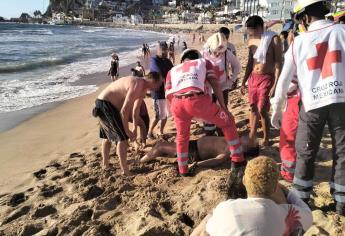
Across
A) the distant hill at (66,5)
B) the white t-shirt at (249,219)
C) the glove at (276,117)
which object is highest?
the distant hill at (66,5)

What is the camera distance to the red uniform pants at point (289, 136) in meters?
3.89

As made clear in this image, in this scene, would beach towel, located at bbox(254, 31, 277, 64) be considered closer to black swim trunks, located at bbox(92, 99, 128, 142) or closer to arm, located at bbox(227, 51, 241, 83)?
arm, located at bbox(227, 51, 241, 83)

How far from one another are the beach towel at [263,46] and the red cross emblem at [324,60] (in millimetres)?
1769

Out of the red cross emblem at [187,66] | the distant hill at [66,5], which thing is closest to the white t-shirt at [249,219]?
the red cross emblem at [187,66]

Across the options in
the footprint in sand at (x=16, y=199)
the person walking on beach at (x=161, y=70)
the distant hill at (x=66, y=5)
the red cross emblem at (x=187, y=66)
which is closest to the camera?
the red cross emblem at (x=187, y=66)

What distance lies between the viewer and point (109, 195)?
440 cm

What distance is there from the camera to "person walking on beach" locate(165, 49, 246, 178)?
13.9ft

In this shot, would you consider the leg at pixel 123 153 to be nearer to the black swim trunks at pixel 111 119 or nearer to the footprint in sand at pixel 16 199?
the black swim trunks at pixel 111 119

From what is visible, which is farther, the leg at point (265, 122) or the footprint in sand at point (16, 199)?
the leg at point (265, 122)

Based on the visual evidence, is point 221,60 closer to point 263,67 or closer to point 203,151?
point 263,67

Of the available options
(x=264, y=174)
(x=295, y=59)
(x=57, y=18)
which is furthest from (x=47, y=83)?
(x=57, y=18)

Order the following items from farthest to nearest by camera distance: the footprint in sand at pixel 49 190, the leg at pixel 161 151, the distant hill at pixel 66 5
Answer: the distant hill at pixel 66 5, the leg at pixel 161 151, the footprint in sand at pixel 49 190

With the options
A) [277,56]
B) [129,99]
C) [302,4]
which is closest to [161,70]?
[129,99]

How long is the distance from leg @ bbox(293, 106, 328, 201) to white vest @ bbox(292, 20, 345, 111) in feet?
0.32
